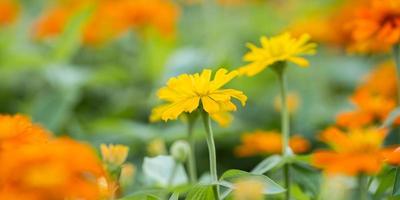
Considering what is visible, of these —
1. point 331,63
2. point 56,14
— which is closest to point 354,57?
point 331,63

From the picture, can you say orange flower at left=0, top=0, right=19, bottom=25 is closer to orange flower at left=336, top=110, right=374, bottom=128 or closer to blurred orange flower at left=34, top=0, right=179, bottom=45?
blurred orange flower at left=34, top=0, right=179, bottom=45

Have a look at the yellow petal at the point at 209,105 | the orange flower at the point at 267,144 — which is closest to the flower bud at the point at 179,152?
the yellow petal at the point at 209,105

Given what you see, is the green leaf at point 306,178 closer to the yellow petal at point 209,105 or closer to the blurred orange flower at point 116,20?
the yellow petal at point 209,105

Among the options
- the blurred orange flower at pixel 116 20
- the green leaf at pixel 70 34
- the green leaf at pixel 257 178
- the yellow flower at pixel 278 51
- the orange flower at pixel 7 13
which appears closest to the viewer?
the green leaf at pixel 257 178

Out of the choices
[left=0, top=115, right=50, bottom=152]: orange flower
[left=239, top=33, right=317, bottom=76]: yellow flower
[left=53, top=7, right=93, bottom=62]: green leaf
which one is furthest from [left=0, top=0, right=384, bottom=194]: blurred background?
[left=0, top=115, right=50, bottom=152]: orange flower

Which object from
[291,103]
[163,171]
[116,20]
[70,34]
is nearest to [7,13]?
[116,20]

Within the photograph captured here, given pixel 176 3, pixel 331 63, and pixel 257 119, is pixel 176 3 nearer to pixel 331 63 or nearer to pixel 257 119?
pixel 331 63
